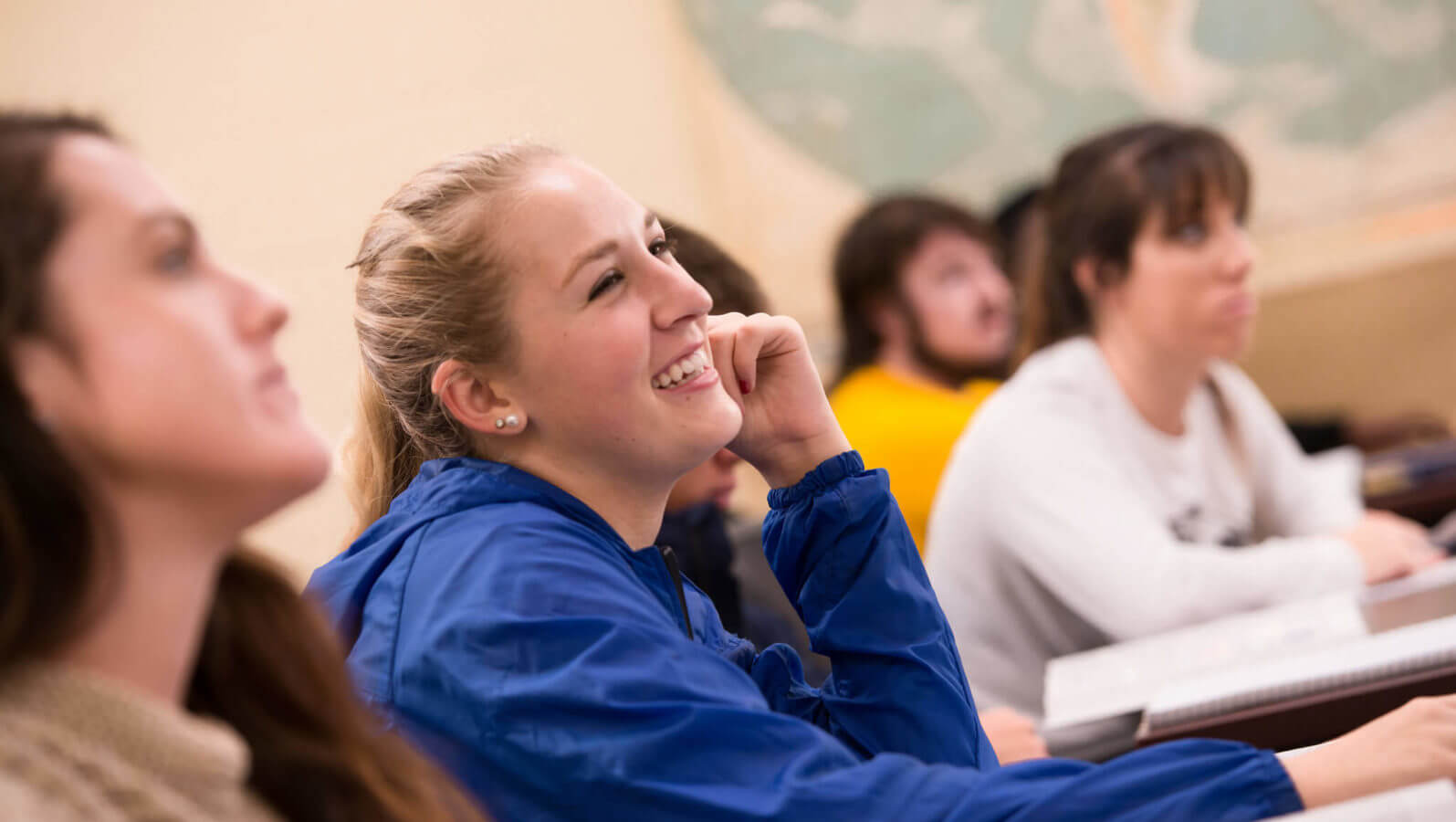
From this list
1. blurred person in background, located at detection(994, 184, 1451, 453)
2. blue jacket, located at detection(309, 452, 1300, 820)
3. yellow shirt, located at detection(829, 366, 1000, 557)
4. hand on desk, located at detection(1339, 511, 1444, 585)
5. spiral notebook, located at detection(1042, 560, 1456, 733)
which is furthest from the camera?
blurred person in background, located at detection(994, 184, 1451, 453)

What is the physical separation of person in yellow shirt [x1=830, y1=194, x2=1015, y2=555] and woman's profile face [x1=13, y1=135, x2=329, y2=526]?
2179mm

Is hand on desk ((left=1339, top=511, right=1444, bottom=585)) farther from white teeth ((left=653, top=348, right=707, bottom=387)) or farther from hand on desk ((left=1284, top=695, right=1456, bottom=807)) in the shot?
white teeth ((left=653, top=348, right=707, bottom=387))

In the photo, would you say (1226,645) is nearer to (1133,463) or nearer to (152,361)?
(1133,463)

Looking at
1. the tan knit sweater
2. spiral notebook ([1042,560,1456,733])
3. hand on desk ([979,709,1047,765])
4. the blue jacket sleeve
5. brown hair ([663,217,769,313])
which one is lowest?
hand on desk ([979,709,1047,765])

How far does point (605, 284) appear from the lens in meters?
1.06

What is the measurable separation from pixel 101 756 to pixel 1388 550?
1704mm

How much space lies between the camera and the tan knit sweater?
0.56 meters

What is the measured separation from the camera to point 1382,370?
12.3 ft

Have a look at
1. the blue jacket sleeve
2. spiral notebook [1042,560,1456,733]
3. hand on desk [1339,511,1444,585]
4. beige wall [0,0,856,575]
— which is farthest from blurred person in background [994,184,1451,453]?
the blue jacket sleeve

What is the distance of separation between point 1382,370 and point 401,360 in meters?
3.41

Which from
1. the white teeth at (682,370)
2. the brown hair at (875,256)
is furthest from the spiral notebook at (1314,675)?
the brown hair at (875,256)

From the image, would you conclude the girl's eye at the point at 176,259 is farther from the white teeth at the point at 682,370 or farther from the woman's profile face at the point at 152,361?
the white teeth at the point at 682,370

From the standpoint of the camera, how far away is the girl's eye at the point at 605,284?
1.06 meters

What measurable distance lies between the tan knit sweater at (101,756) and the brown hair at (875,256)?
241 centimetres
